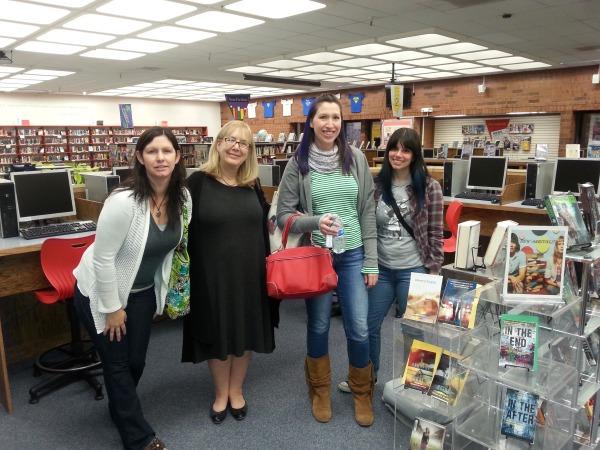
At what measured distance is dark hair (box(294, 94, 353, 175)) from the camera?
7.10 ft

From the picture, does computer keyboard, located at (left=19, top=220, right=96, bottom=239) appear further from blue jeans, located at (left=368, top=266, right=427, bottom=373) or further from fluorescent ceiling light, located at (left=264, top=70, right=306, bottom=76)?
fluorescent ceiling light, located at (left=264, top=70, right=306, bottom=76)

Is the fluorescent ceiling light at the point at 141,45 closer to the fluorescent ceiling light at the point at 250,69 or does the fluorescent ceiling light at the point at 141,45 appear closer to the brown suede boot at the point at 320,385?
the fluorescent ceiling light at the point at 250,69

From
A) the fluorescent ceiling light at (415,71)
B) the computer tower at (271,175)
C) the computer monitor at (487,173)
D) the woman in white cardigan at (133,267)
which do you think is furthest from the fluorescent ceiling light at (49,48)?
the woman in white cardigan at (133,267)

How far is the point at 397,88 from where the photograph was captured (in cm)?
873

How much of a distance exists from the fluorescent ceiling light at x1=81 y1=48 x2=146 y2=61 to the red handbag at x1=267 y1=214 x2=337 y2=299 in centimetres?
680

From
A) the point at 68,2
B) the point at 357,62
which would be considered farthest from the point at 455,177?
the point at 68,2

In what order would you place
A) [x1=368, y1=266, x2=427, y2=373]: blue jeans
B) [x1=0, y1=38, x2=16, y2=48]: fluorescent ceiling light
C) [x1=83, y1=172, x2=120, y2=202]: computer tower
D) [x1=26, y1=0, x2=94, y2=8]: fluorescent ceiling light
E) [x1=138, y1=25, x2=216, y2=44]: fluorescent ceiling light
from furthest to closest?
1. [x1=0, y1=38, x2=16, y2=48]: fluorescent ceiling light
2. [x1=138, y1=25, x2=216, y2=44]: fluorescent ceiling light
3. [x1=26, y1=0, x2=94, y2=8]: fluorescent ceiling light
4. [x1=83, y1=172, x2=120, y2=202]: computer tower
5. [x1=368, y1=266, x2=427, y2=373]: blue jeans

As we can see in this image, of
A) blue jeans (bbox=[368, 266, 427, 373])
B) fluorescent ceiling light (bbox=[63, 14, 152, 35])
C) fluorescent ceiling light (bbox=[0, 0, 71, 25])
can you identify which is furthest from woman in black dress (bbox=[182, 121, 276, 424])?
fluorescent ceiling light (bbox=[63, 14, 152, 35])

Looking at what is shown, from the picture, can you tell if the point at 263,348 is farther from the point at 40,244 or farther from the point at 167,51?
the point at 167,51

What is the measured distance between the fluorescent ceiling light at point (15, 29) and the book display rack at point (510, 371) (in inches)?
240

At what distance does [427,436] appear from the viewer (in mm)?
1991

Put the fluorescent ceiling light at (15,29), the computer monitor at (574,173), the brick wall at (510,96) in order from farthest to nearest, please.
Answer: the brick wall at (510,96) → the fluorescent ceiling light at (15,29) → the computer monitor at (574,173)

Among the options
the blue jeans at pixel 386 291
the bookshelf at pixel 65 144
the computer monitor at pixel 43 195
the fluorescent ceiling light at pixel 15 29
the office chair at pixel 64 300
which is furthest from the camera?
the bookshelf at pixel 65 144

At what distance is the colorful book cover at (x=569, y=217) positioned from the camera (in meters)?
2.04
